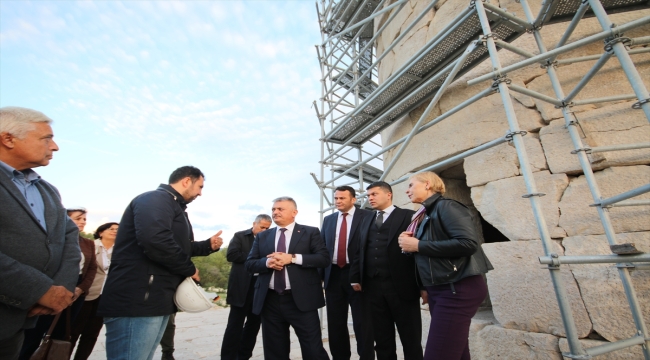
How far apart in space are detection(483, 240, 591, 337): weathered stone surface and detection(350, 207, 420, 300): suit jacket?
0.95 metres

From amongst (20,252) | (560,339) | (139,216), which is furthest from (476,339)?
(20,252)

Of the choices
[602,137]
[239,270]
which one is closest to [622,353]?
[602,137]

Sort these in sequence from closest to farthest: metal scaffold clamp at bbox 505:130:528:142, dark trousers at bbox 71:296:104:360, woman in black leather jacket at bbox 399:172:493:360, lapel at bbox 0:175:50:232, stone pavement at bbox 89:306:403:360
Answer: lapel at bbox 0:175:50:232, woman in black leather jacket at bbox 399:172:493:360, metal scaffold clamp at bbox 505:130:528:142, dark trousers at bbox 71:296:104:360, stone pavement at bbox 89:306:403:360

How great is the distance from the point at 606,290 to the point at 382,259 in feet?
5.97

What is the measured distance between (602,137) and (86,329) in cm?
572

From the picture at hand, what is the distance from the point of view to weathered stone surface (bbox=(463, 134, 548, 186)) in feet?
9.80

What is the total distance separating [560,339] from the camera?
2523 millimetres

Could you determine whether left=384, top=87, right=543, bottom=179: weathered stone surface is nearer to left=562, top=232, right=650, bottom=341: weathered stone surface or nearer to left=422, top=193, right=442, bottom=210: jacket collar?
left=562, top=232, right=650, bottom=341: weathered stone surface

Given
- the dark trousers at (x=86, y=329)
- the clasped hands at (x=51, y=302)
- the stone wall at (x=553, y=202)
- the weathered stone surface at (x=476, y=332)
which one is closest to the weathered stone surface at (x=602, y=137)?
the stone wall at (x=553, y=202)

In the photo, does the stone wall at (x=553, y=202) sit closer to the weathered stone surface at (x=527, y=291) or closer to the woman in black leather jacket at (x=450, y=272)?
the weathered stone surface at (x=527, y=291)

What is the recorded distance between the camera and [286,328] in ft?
9.69

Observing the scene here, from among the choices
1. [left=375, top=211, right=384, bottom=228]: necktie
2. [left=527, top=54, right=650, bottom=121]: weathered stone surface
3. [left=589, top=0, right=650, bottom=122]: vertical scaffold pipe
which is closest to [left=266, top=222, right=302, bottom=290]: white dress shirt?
[left=375, top=211, right=384, bottom=228]: necktie

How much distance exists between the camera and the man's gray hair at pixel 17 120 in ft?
5.24

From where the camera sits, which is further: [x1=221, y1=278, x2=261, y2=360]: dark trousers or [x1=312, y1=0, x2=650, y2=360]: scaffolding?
[x1=221, y1=278, x2=261, y2=360]: dark trousers
